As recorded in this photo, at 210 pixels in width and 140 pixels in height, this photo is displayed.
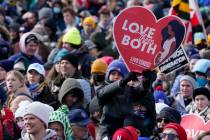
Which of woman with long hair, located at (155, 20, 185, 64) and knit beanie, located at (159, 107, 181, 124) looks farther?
knit beanie, located at (159, 107, 181, 124)

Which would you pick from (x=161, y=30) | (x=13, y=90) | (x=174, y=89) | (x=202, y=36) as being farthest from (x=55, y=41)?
(x=161, y=30)

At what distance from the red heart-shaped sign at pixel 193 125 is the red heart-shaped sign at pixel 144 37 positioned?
3.28ft

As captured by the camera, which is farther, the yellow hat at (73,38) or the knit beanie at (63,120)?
the yellow hat at (73,38)

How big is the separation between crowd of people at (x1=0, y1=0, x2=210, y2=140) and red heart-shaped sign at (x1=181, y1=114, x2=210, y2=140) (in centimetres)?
13

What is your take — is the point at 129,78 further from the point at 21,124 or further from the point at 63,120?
the point at 21,124

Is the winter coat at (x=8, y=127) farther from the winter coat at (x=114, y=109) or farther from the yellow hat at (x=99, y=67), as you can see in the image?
the yellow hat at (x=99, y=67)

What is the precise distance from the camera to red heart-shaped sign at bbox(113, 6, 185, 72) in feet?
45.0

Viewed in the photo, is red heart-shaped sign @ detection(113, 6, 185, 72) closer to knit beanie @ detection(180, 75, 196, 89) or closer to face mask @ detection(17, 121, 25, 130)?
face mask @ detection(17, 121, 25, 130)

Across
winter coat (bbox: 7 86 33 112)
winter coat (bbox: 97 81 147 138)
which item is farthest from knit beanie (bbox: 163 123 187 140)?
winter coat (bbox: 7 86 33 112)

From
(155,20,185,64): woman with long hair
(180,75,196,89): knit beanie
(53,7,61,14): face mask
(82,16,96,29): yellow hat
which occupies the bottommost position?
(180,75,196,89): knit beanie

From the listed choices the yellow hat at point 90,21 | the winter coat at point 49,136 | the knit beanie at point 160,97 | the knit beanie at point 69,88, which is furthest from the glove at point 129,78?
the yellow hat at point 90,21

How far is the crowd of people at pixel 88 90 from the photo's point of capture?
1331 cm

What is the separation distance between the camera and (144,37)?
45.6ft

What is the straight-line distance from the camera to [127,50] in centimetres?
1391
